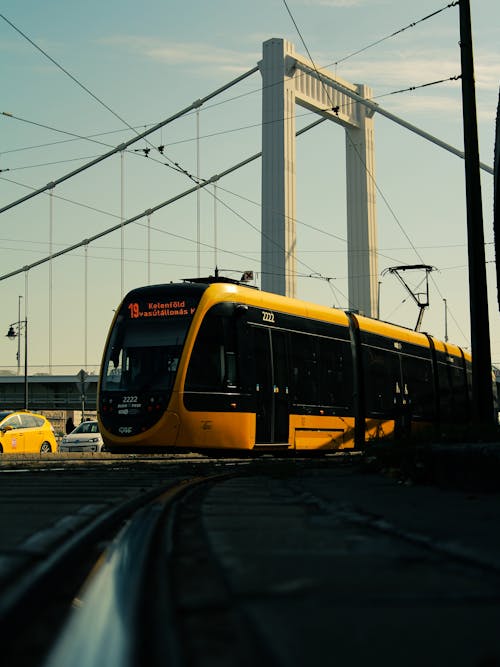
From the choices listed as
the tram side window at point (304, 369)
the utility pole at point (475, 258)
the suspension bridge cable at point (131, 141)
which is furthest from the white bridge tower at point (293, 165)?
the utility pole at point (475, 258)

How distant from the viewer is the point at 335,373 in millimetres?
21016

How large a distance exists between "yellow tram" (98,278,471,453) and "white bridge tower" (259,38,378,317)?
30041mm

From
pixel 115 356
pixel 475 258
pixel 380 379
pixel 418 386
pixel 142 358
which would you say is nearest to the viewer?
pixel 475 258

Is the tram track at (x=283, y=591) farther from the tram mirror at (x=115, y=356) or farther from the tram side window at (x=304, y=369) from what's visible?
the tram side window at (x=304, y=369)

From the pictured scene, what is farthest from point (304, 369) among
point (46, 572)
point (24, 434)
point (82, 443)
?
point (46, 572)

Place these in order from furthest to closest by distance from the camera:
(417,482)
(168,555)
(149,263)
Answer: (149,263)
(417,482)
(168,555)

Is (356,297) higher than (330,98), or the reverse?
(330,98)

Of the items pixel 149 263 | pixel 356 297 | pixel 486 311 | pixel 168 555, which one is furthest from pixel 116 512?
pixel 149 263

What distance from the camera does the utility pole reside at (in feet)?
46.3

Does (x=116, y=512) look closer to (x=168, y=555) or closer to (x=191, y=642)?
(x=168, y=555)

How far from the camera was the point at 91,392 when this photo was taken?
81.3m

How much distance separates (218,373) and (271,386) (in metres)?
1.34

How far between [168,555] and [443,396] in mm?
24546

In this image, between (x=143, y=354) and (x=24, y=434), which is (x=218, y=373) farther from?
(x=24, y=434)
